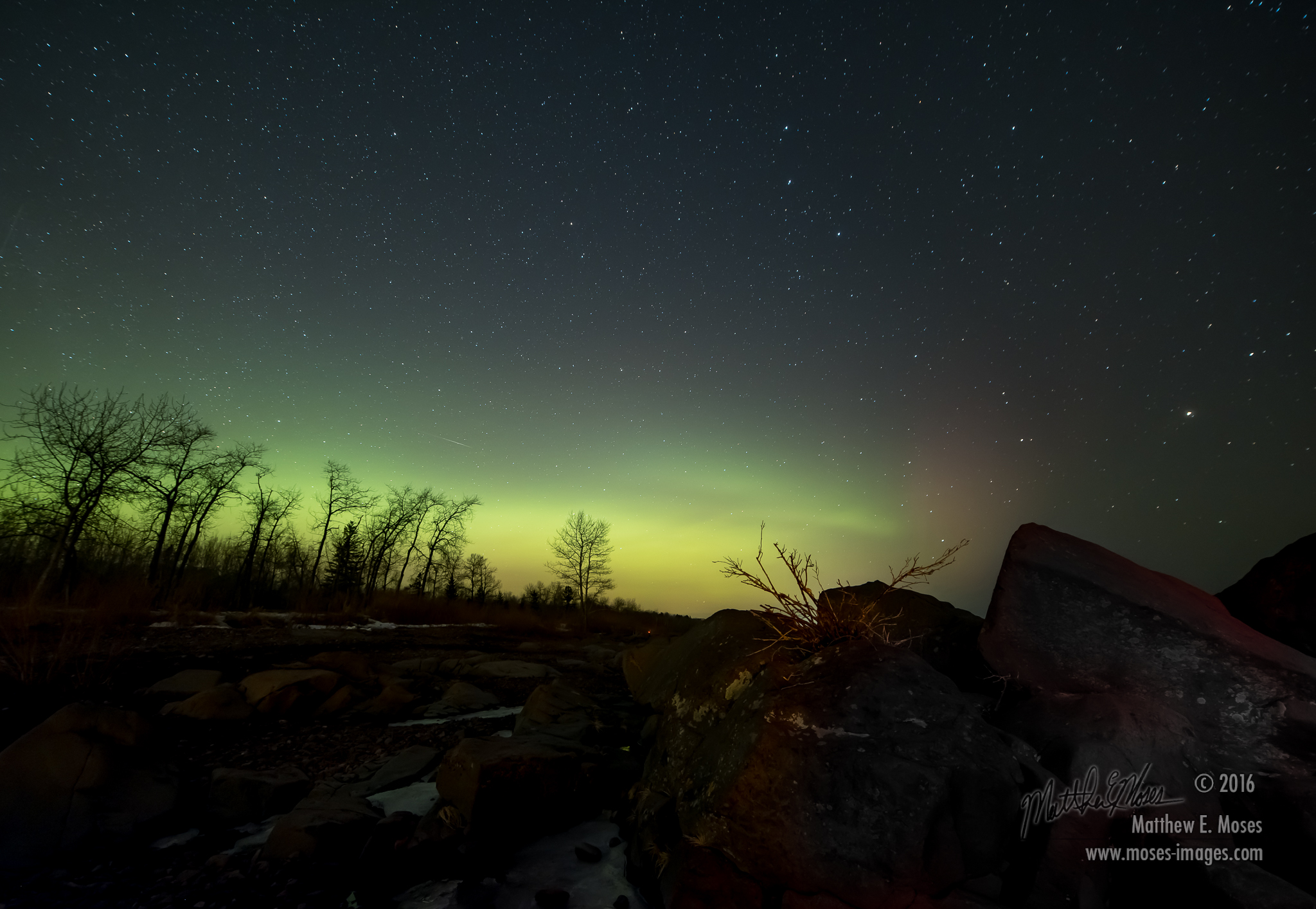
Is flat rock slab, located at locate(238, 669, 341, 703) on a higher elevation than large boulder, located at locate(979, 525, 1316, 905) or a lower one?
lower

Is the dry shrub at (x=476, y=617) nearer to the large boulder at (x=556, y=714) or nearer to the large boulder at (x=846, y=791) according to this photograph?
the large boulder at (x=556, y=714)

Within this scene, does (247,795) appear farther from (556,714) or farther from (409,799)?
(556,714)

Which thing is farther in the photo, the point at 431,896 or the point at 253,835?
the point at 253,835

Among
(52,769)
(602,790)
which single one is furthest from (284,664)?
(602,790)

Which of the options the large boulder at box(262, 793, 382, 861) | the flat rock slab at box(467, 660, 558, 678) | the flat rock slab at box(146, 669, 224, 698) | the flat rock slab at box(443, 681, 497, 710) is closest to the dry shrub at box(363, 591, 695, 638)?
the flat rock slab at box(467, 660, 558, 678)

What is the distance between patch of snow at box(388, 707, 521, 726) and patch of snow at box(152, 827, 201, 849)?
366cm

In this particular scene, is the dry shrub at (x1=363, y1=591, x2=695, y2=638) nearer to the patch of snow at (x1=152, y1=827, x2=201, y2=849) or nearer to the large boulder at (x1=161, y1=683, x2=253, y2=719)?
the large boulder at (x1=161, y1=683, x2=253, y2=719)

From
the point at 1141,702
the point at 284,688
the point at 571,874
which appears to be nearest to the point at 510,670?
the point at 284,688

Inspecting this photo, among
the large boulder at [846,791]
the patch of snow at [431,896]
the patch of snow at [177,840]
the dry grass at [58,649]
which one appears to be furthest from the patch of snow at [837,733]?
the dry grass at [58,649]

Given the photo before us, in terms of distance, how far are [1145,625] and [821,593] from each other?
246 centimetres

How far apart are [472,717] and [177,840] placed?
5.00m

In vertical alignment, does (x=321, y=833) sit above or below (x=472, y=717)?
above

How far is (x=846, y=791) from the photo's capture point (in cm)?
322

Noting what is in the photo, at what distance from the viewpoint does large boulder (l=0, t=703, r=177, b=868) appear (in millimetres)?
4180
